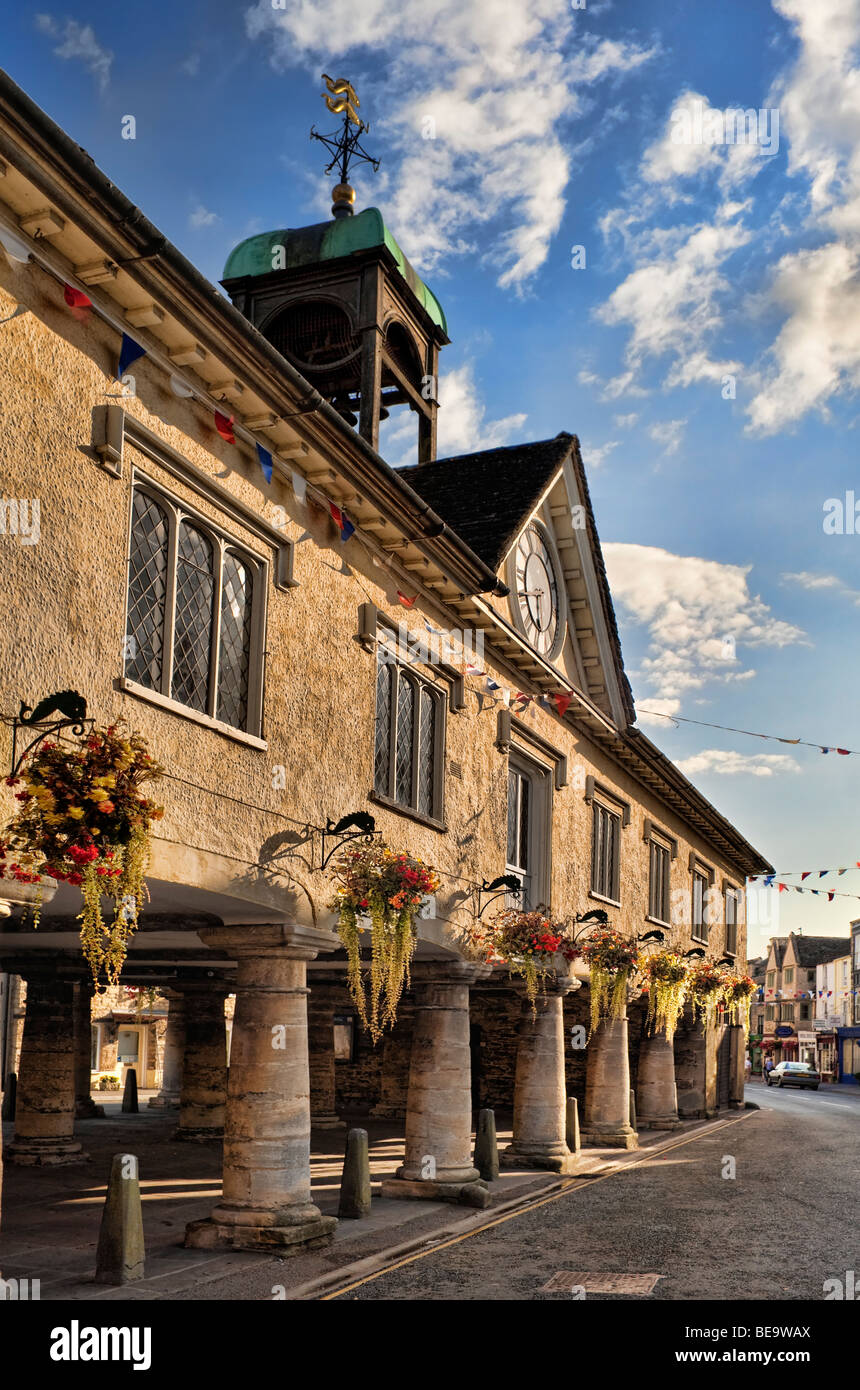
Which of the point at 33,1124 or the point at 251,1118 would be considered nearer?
the point at 251,1118

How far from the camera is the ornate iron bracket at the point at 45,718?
7961mm

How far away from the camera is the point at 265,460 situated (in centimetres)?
1161

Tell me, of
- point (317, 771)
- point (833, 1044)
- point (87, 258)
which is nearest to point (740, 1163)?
point (317, 771)

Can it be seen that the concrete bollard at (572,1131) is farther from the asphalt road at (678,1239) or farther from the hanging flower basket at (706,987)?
the hanging flower basket at (706,987)

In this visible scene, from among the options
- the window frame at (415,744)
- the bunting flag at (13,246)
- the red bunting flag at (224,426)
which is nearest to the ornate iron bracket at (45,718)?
the bunting flag at (13,246)

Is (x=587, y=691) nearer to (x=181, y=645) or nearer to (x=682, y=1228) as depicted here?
(x=682, y=1228)

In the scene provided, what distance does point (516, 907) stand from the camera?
1844 centimetres

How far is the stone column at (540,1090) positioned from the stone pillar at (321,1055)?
23.0 feet

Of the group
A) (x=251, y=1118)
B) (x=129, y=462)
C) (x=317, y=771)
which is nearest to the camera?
(x=129, y=462)

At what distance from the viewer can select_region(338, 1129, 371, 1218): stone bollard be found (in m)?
13.8

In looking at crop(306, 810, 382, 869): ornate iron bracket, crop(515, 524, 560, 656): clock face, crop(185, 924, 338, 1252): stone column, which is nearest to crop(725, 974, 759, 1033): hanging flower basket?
crop(515, 524, 560, 656): clock face

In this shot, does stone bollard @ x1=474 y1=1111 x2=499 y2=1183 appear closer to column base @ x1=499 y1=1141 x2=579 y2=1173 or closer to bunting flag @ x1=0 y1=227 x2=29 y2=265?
column base @ x1=499 y1=1141 x2=579 y2=1173

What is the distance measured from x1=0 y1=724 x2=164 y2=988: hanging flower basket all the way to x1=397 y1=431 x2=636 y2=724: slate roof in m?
9.60

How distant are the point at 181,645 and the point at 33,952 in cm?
944
